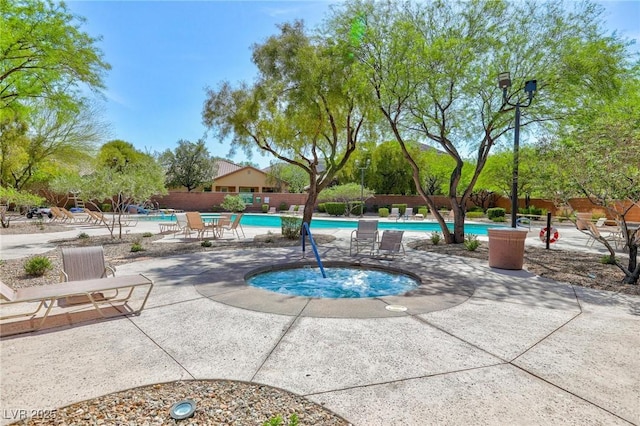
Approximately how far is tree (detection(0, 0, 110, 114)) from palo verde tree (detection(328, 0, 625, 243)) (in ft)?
23.1

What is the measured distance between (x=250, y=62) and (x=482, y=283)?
408 inches

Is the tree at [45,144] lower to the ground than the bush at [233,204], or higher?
higher

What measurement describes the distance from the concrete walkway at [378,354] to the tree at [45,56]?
17.9 feet

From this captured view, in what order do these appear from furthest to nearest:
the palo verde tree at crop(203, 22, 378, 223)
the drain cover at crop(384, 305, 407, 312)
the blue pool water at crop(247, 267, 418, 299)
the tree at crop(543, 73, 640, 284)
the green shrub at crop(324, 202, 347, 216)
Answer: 1. the green shrub at crop(324, 202, 347, 216)
2. the palo verde tree at crop(203, 22, 378, 223)
3. the blue pool water at crop(247, 267, 418, 299)
4. the tree at crop(543, 73, 640, 284)
5. the drain cover at crop(384, 305, 407, 312)

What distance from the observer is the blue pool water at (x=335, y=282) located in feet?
22.1

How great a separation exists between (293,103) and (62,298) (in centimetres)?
848

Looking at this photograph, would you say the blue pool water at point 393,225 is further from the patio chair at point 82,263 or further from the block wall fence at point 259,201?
the patio chair at point 82,263

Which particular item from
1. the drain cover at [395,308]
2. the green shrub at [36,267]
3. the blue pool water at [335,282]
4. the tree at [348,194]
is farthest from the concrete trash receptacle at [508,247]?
the tree at [348,194]

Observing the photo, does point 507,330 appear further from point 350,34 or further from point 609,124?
point 350,34

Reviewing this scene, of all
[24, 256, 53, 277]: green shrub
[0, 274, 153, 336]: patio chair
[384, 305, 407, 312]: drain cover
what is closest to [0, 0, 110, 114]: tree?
[24, 256, 53, 277]: green shrub

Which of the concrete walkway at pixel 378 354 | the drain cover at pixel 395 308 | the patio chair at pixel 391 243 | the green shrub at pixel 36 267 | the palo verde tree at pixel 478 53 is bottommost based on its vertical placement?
the concrete walkway at pixel 378 354

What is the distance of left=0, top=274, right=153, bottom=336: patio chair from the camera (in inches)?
155

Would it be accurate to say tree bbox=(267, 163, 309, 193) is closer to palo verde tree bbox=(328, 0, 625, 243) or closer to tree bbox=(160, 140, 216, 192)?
tree bbox=(160, 140, 216, 192)

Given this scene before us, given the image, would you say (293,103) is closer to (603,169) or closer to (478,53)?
(478,53)
